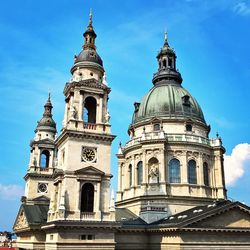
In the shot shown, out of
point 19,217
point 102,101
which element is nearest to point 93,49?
point 102,101

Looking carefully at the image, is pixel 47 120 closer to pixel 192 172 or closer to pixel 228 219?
pixel 192 172

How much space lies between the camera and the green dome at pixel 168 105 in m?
58.0

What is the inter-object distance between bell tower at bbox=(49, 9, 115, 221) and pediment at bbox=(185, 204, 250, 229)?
1022 cm

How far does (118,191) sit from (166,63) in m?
24.8

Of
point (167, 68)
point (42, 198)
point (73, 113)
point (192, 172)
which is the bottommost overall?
point (42, 198)

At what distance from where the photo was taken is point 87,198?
37.0 metres

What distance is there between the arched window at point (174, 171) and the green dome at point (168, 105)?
7.40m

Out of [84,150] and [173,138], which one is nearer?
[84,150]

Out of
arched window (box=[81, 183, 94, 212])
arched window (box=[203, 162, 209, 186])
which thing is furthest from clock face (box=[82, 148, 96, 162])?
arched window (box=[203, 162, 209, 186])

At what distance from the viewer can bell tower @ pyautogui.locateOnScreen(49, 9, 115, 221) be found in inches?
1422

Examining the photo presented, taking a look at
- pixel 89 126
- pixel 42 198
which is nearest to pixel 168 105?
pixel 89 126

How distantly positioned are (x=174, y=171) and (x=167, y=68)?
20.1 meters

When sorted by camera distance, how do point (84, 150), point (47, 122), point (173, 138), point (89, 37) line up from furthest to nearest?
1. point (47, 122)
2. point (173, 138)
3. point (89, 37)
4. point (84, 150)

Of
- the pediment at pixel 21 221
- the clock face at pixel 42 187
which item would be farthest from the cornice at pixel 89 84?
the clock face at pixel 42 187
